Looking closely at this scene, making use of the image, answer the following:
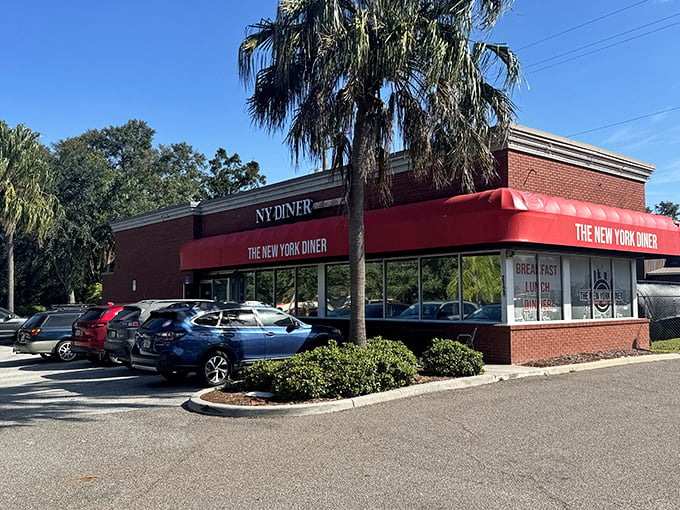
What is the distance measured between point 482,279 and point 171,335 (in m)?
7.49

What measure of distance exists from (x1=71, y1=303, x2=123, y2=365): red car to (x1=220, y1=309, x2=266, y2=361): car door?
14.3ft

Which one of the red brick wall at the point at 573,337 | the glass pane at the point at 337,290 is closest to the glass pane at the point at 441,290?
the red brick wall at the point at 573,337

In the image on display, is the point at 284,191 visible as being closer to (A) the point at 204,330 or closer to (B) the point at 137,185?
(A) the point at 204,330

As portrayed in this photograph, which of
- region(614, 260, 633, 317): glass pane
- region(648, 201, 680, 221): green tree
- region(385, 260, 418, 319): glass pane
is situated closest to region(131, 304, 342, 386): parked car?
region(385, 260, 418, 319): glass pane

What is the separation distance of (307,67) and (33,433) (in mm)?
8226

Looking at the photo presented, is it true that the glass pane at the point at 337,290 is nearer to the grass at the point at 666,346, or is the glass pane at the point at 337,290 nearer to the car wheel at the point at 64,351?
the car wheel at the point at 64,351

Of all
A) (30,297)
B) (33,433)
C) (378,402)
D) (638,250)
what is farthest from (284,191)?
(30,297)

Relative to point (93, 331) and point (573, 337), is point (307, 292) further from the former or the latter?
point (573, 337)

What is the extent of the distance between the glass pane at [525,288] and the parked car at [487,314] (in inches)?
17.0

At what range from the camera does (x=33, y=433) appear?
27.0 ft

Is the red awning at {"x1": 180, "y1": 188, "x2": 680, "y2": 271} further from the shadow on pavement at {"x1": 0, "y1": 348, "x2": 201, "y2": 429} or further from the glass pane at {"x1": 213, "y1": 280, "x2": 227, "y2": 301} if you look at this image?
the shadow on pavement at {"x1": 0, "y1": 348, "x2": 201, "y2": 429}

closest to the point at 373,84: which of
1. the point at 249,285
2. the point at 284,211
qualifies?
the point at 284,211

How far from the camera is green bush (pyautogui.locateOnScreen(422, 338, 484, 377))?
39.6ft

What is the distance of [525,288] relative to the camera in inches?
593
